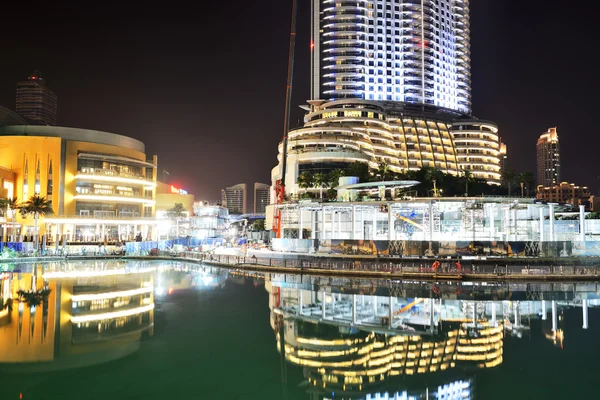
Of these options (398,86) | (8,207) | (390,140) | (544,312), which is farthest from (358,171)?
(544,312)

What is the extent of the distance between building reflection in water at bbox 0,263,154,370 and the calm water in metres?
0.13

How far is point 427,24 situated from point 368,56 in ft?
104

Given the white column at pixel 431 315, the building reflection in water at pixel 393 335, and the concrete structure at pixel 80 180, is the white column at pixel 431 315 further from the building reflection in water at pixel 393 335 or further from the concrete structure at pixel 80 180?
the concrete structure at pixel 80 180

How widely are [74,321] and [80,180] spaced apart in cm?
8410

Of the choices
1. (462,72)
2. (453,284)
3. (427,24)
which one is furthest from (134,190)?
(462,72)

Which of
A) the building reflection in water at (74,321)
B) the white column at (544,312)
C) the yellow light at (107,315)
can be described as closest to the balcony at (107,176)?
the building reflection in water at (74,321)

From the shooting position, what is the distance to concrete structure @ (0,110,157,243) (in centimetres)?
9925

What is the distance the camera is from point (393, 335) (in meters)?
28.0

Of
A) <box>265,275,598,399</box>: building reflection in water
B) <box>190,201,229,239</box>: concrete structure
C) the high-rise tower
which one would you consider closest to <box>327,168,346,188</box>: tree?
<box>190,201,229,239</box>: concrete structure

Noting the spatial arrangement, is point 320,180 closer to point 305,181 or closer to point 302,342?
point 305,181

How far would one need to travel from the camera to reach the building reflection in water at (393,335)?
67.8ft

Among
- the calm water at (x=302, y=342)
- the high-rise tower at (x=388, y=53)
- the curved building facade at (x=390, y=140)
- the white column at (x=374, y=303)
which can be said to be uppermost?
the high-rise tower at (x=388, y=53)

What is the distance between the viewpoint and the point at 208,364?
22.8m

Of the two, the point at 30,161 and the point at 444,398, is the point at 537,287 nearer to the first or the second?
the point at 444,398
